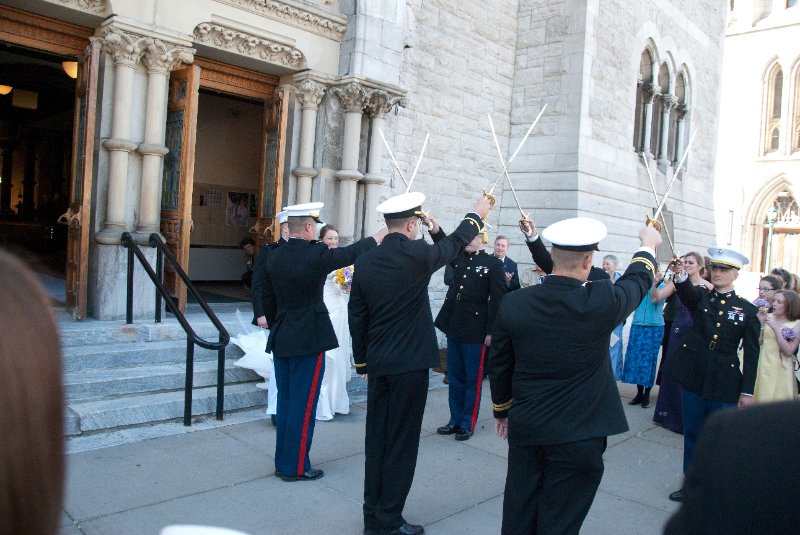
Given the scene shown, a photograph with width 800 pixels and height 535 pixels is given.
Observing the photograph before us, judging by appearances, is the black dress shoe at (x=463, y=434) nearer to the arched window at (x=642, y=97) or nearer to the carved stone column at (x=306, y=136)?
the carved stone column at (x=306, y=136)

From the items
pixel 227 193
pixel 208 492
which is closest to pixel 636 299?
pixel 208 492

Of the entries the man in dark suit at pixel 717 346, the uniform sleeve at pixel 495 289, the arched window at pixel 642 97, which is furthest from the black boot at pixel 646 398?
the arched window at pixel 642 97

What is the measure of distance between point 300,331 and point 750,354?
3170 mm

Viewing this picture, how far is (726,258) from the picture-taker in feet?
15.1

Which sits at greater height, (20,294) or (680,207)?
(680,207)

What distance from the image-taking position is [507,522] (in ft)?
10.7

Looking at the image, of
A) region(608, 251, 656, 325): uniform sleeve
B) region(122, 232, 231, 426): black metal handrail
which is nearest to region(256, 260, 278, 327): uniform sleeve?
region(122, 232, 231, 426): black metal handrail

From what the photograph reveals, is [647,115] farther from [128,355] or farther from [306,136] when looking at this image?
[128,355]

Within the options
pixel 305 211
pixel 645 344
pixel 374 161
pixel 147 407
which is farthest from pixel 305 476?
pixel 374 161

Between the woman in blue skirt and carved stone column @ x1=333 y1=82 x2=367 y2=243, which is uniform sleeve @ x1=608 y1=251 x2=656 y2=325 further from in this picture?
carved stone column @ x1=333 y1=82 x2=367 y2=243

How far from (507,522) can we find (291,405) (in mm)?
2030

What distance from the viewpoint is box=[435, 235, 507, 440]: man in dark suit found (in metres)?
6.16

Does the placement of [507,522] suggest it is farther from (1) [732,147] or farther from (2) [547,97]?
(1) [732,147]

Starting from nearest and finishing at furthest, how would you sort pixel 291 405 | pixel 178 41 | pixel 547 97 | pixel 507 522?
1. pixel 507 522
2. pixel 291 405
3. pixel 178 41
4. pixel 547 97
